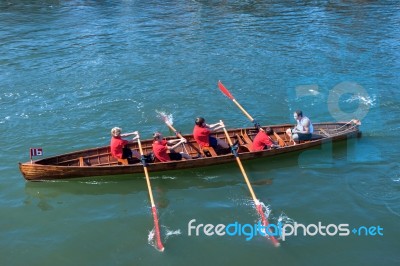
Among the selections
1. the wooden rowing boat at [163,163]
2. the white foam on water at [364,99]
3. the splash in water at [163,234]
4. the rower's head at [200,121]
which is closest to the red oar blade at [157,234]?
the splash in water at [163,234]

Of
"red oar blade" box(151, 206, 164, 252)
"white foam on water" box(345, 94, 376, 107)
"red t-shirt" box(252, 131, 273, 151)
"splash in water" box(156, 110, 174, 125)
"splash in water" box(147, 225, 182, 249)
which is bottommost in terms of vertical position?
"splash in water" box(147, 225, 182, 249)

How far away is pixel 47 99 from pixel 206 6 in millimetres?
27127

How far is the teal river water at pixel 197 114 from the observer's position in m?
16.2

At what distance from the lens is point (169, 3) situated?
51.6 meters

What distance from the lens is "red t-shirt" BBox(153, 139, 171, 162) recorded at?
19.3 m

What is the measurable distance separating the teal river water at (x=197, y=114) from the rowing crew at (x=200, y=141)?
34.0 inches

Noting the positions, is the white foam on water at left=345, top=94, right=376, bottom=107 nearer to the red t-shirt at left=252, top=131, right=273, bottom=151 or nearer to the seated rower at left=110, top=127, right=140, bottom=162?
the red t-shirt at left=252, top=131, right=273, bottom=151

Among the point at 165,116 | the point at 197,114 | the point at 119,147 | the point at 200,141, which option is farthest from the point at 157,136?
the point at 197,114

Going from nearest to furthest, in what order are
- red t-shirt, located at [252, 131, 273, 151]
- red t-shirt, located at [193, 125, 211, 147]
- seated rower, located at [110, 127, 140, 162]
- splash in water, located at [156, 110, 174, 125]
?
seated rower, located at [110, 127, 140, 162] < red t-shirt, located at [193, 125, 211, 147] < red t-shirt, located at [252, 131, 273, 151] < splash in water, located at [156, 110, 174, 125]

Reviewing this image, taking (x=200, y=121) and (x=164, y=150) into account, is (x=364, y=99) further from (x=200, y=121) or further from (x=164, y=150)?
(x=164, y=150)

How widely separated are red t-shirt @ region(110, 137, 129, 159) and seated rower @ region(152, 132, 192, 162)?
4.41 feet

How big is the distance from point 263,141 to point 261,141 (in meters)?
0.09

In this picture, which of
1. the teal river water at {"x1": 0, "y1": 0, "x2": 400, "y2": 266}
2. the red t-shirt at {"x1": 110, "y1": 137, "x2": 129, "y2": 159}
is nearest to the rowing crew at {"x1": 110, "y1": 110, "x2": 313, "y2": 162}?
the red t-shirt at {"x1": 110, "y1": 137, "x2": 129, "y2": 159}

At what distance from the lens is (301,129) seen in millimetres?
21469
